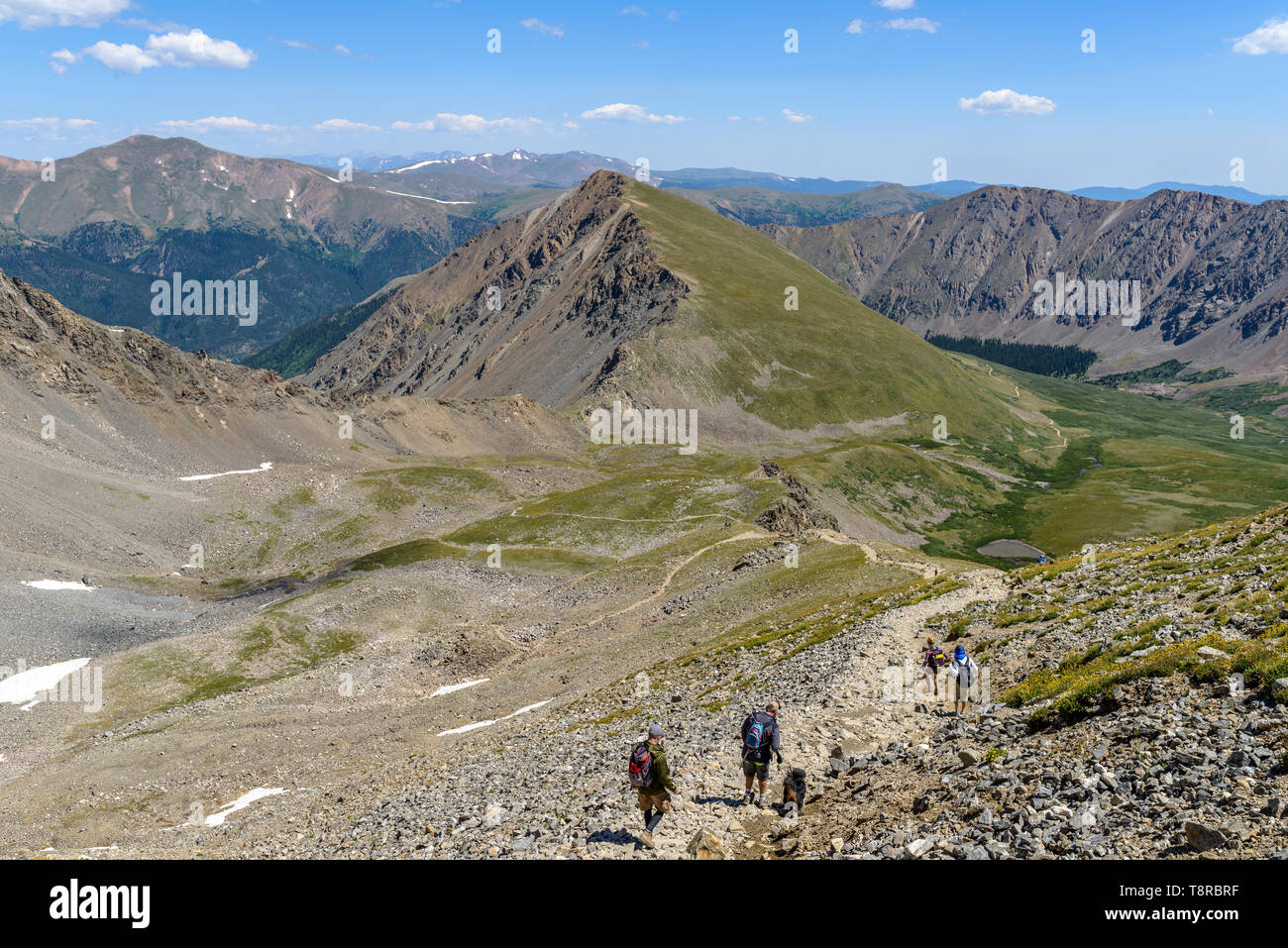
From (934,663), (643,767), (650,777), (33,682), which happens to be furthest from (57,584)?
(934,663)

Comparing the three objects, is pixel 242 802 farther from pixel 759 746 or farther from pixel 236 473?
pixel 236 473

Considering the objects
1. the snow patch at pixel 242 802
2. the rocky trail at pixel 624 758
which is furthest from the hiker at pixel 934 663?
the snow patch at pixel 242 802

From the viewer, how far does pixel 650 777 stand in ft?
69.3

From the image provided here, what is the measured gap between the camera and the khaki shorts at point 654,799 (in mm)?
21391

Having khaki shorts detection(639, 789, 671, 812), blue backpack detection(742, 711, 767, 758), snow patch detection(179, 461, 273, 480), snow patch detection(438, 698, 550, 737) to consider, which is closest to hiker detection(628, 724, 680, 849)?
khaki shorts detection(639, 789, 671, 812)

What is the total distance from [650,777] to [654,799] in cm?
105

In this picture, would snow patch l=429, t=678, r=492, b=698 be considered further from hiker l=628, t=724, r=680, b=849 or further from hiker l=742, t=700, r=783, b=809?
hiker l=628, t=724, r=680, b=849

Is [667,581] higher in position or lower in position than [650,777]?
lower
